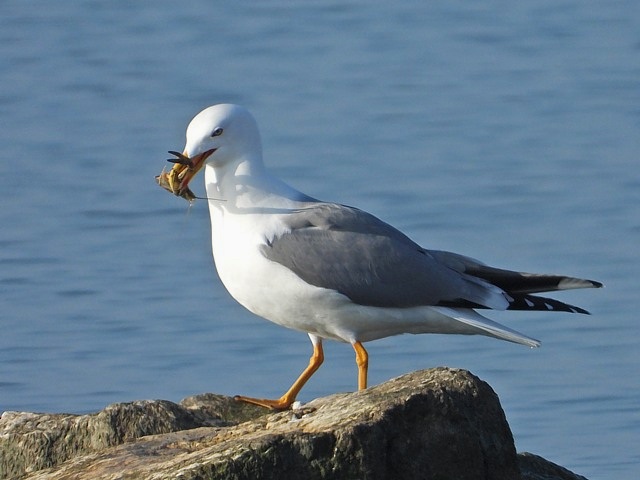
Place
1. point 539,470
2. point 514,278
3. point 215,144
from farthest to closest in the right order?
1. point 514,278
2. point 215,144
3. point 539,470

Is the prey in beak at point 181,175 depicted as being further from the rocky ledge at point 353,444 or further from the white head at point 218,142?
the rocky ledge at point 353,444

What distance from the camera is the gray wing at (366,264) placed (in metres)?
7.28

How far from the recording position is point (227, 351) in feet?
33.3

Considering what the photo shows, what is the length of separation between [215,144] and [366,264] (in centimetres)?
89

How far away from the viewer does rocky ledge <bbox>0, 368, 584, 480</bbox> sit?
527 centimetres

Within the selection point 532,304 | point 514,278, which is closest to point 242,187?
point 514,278

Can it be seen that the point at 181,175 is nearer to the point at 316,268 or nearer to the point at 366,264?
the point at 316,268

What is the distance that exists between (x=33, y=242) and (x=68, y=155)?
201 cm

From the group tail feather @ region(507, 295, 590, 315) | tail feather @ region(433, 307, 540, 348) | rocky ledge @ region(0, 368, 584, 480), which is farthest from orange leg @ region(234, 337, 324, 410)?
rocky ledge @ region(0, 368, 584, 480)

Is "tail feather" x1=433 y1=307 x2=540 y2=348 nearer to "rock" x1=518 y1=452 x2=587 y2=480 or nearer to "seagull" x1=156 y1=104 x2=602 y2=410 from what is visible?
"seagull" x1=156 y1=104 x2=602 y2=410

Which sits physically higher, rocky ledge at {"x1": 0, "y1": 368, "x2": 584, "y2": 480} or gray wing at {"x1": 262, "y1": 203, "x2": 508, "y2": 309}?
gray wing at {"x1": 262, "y1": 203, "x2": 508, "y2": 309}

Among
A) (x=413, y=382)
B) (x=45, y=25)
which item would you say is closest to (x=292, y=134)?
(x=45, y=25)

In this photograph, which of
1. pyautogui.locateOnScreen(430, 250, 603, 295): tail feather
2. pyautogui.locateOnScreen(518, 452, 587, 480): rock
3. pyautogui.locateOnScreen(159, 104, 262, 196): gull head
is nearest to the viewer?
pyautogui.locateOnScreen(518, 452, 587, 480): rock

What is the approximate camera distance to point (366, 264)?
7.48 metres
